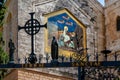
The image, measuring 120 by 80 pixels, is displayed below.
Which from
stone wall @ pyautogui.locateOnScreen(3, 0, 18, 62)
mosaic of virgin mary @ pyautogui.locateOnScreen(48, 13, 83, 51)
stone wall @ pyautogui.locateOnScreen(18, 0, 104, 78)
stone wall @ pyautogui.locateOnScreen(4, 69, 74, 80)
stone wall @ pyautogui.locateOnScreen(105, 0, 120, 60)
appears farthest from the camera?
stone wall @ pyautogui.locateOnScreen(105, 0, 120, 60)

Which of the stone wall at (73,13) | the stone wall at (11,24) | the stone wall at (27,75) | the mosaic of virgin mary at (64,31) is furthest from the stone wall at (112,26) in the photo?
the stone wall at (11,24)

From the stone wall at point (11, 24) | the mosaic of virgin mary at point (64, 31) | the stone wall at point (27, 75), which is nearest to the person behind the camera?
the stone wall at point (27, 75)

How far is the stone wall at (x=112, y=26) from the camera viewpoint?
27706mm

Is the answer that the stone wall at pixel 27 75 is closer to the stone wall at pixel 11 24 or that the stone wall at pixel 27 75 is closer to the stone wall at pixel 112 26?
the stone wall at pixel 11 24

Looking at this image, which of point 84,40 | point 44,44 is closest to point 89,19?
point 84,40

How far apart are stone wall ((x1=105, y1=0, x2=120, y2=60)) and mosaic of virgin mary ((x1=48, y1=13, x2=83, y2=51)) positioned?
2217mm

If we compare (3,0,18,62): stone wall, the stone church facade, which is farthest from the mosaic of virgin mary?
(3,0,18,62): stone wall

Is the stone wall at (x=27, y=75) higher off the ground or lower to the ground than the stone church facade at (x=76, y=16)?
lower

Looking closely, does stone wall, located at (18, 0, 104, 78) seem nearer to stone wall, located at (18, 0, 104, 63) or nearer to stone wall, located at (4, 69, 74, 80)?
stone wall, located at (18, 0, 104, 63)

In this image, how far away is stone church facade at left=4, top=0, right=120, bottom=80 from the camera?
24266 millimetres

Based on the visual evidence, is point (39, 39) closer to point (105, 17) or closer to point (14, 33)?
point (14, 33)

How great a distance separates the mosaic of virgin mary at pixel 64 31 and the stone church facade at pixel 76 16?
0.39m

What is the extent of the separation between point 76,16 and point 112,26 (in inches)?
96.4

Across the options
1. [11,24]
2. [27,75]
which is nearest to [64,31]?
[11,24]
